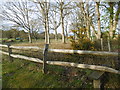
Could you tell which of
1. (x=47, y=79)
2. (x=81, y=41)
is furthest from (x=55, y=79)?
(x=81, y=41)

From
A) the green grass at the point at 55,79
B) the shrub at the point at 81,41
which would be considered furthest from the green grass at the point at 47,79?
the shrub at the point at 81,41

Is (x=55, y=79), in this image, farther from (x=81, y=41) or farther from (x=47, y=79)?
(x=81, y=41)

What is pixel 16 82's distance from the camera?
3299 mm

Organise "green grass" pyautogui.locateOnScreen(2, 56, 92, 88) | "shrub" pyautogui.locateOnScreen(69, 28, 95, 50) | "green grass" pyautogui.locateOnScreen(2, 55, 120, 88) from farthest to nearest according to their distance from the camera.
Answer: "shrub" pyautogui.locateOnScreen(69, 28, 95, 50) → "green grass" pyautogui.locateOnScreen(2, 56, 92, 88) → "green grass" pyautogui.locateOnScreen(2, 55, 120, 88)

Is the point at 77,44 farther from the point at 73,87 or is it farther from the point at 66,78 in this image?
the point at 73,87

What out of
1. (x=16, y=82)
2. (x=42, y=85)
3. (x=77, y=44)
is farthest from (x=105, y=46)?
(x=16, y=82)

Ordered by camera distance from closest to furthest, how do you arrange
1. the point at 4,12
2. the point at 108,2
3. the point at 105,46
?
1. the point at 105,46
2. the point at 108,2
3. the point at 4,12

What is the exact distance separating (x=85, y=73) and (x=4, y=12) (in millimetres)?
17634

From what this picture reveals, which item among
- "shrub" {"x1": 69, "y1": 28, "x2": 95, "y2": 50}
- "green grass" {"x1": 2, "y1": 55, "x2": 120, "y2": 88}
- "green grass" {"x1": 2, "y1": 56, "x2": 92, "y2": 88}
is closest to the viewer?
"green grass" {"x1": 2, "y1": 55, "x2": 120, "y2": 88}

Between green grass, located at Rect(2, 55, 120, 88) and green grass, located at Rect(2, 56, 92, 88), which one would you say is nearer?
green grass, located at Rect(2, 55, 120, 88)

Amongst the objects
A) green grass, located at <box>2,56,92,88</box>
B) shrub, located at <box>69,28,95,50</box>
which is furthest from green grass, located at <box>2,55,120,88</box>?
shrub, located at <box>69,28,95,50</box>

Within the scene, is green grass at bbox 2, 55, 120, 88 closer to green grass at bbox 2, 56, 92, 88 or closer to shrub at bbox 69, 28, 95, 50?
green grass at bbox 2, 56, 92, 88

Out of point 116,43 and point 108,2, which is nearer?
point 116,43

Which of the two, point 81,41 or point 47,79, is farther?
point 81,41
